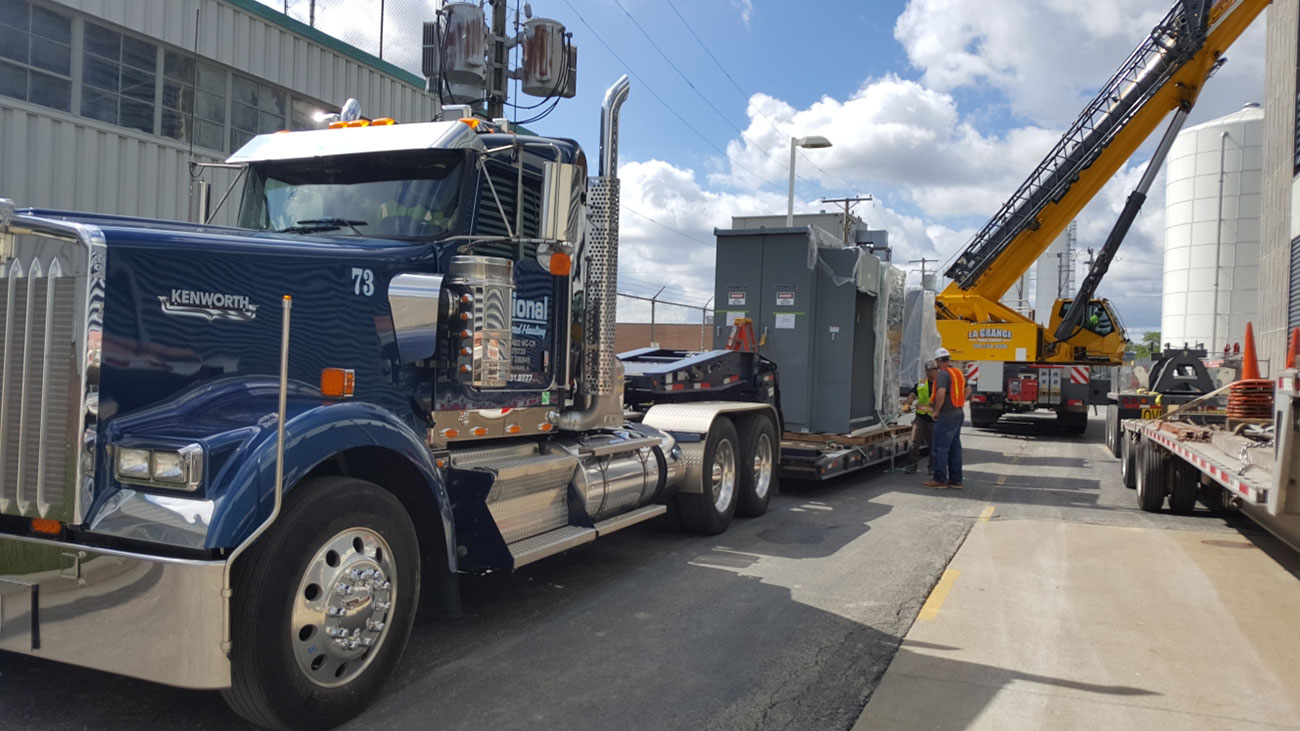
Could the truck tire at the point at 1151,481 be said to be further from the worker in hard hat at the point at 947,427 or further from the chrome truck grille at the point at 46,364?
the chrome truck grille at the point at 46,364

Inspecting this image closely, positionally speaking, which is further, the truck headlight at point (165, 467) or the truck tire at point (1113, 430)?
the truck tire at point (1113, 430)

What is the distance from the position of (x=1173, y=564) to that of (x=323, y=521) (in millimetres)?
6649

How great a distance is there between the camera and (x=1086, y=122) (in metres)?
17.2

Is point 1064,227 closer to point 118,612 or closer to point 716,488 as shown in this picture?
point 716,488

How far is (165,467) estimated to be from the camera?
129 inches

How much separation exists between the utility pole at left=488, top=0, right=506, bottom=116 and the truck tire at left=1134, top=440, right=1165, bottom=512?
8.39 meters

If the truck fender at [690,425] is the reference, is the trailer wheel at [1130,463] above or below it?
below

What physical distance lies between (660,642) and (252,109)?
10808 mm

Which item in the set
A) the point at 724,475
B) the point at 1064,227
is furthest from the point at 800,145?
the point at 724,475

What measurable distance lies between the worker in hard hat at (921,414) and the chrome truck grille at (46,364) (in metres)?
10.1

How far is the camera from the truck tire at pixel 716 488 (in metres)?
7.73

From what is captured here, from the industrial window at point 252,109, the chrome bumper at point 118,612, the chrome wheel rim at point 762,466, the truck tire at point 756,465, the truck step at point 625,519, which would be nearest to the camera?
the chrome bumper at point 118,612

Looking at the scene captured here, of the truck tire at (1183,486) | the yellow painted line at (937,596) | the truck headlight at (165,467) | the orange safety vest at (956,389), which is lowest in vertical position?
the yellow painted line at (937,596)

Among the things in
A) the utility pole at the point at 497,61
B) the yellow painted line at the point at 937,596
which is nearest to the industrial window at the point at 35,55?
the utility pole at the point at 497,61
